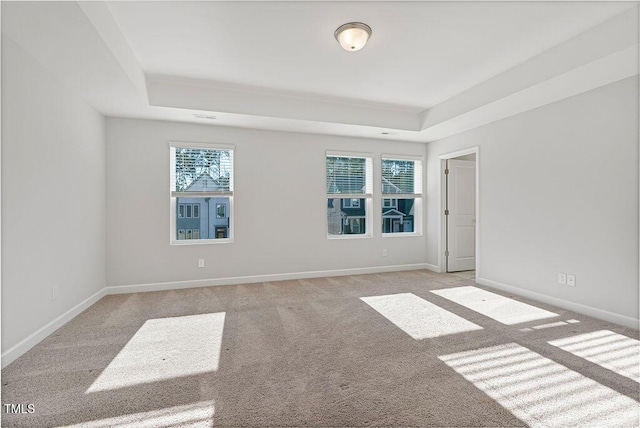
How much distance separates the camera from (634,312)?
2.98 metres

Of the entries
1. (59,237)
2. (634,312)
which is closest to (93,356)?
(59,237)

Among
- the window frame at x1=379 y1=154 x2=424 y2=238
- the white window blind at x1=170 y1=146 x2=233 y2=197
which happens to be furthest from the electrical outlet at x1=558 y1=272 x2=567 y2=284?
the white window blind at x1=170 y1=146 x2=233 y2=197

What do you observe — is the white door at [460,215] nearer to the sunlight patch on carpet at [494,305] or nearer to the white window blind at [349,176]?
the sunlight patch on carpet at [494,305]

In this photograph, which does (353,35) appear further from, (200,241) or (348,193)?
(200,241)

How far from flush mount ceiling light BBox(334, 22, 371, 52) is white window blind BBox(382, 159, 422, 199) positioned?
3.15 m

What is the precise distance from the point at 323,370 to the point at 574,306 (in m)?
3.12

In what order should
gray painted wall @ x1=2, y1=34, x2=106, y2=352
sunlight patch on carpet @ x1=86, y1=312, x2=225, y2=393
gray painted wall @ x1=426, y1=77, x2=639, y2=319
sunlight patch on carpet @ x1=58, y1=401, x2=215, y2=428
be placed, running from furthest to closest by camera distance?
1. gray painted wall @ x1=426, y1=77, x2=639, y2=319
2. gray painted wall @ x1=2, y1=34, x2=106, y2=352
3. sunlight patch on carpet @ x1=86, y1=312, x2=225, y2=393
4. sunlight patch on carpet @ x1=58, y1=401, x2=215, y2=428

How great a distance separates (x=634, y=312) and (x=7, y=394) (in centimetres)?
512

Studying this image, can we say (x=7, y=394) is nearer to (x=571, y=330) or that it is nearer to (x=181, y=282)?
(x=181, y=282)

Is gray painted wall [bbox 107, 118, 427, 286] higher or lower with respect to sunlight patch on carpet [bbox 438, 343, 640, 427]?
higher

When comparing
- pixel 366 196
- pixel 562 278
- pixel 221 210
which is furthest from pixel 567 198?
pixel 221 210

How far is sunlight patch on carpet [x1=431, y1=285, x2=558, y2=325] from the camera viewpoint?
328 centimetres

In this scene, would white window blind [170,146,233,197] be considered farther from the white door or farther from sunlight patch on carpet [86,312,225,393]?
the white door

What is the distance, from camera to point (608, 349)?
8.30 feet
